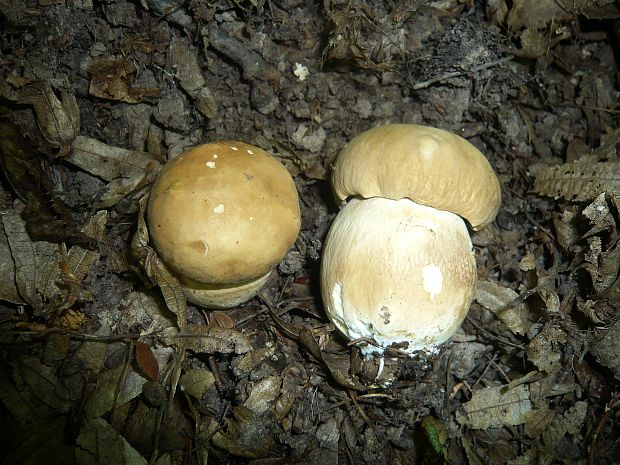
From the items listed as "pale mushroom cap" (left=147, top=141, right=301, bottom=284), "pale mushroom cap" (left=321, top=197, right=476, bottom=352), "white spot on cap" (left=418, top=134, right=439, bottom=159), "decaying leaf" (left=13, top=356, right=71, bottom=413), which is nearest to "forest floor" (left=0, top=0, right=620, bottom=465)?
"decaying leaf" (left=13, top=356, right=71, bottom=413)

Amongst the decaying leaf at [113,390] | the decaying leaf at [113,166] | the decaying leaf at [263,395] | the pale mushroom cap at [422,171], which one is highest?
the pale mushroom cap at [422,171]

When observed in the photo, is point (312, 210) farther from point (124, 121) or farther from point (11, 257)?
point (11, 257)

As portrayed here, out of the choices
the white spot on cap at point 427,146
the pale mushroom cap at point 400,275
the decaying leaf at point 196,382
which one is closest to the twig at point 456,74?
the white spot on cap at point 427,146

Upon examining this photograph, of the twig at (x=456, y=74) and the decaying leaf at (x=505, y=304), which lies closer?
the decaying leaf at (x=505, y=304)

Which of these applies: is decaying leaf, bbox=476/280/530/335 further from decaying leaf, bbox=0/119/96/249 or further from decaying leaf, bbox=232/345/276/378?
decaying leaf, bbox=0/119/96/249

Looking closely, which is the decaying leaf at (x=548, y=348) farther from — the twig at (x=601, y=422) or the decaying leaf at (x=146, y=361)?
the decaying leaf at (x=146, y=361)

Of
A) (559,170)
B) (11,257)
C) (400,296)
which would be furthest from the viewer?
(559,170)

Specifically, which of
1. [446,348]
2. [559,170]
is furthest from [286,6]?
[446,348]
